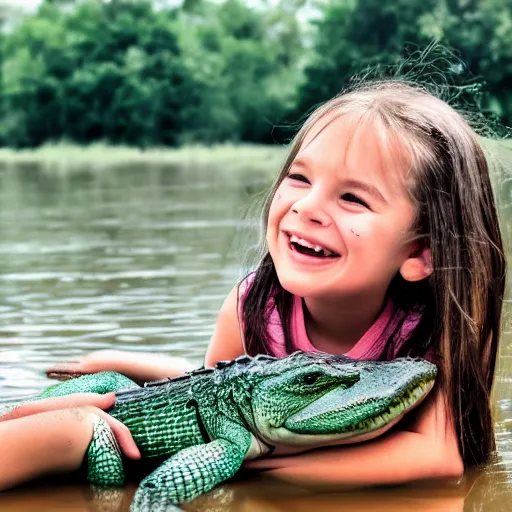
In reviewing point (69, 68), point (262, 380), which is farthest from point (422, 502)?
point (69, 68)

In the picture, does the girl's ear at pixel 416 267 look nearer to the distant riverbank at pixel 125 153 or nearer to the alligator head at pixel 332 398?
the alligator head at pixel 332 398

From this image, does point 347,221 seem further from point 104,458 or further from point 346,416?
point 104,458

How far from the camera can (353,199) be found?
3162mm

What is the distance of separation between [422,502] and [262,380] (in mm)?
548

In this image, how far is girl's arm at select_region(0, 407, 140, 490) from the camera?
2848mm

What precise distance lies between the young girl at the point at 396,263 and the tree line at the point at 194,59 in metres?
24.8

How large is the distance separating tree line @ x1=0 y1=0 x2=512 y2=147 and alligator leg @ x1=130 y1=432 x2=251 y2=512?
83.3 ft

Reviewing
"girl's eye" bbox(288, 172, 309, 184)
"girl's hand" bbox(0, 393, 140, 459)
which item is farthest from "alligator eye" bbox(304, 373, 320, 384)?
"girl's eye" bbox(288, 172, 309, 184)

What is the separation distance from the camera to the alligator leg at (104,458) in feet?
9.75

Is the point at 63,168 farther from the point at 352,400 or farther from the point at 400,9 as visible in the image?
the point at 352,400

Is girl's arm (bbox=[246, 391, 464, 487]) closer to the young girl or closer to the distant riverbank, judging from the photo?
the young girl

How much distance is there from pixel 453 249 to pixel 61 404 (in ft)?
4.08

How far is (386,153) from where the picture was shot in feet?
10.4

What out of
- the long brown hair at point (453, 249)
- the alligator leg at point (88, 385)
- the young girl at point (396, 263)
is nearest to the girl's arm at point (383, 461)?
the young girl at point (396, 263)
